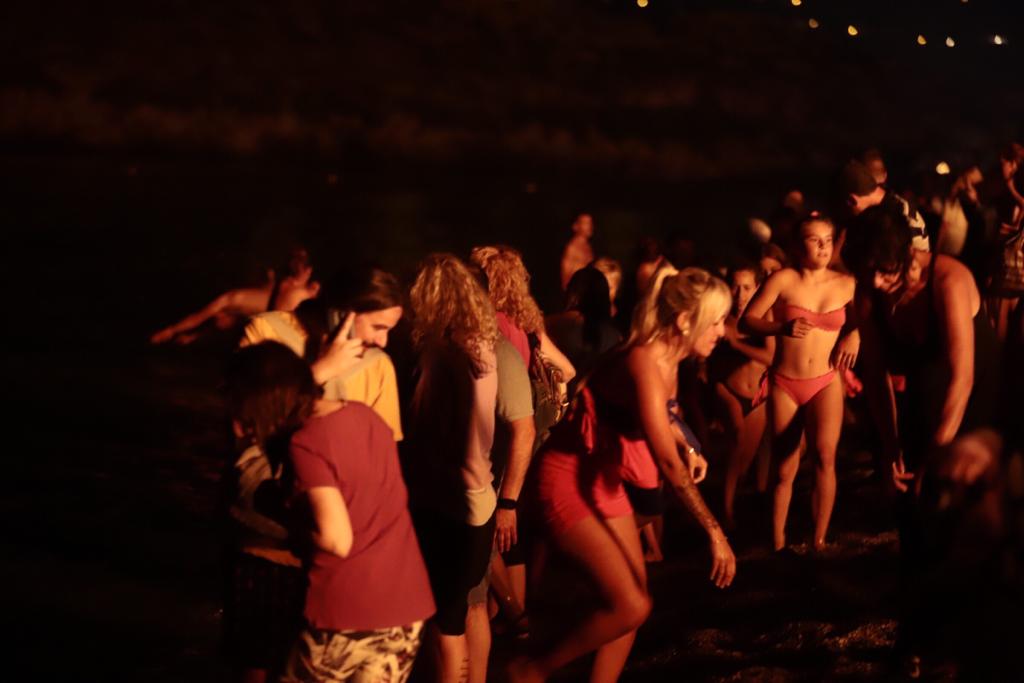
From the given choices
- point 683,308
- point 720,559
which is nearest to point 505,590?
point 720,559

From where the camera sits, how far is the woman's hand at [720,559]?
16.2 feet

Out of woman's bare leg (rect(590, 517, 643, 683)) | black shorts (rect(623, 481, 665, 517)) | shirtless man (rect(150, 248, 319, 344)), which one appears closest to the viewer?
woman's bare leg (rect(590, 517, 643, 683))

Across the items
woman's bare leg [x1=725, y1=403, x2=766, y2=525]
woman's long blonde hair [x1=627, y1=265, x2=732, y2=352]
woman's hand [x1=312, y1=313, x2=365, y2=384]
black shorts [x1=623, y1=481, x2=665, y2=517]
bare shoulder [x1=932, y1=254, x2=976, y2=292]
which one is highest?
bare shoulder [x1=932, y1=254, x2=976, y2=292]

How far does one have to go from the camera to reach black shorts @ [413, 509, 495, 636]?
520 centimetres

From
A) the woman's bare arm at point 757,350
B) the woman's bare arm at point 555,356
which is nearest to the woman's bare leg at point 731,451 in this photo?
the woman's bare arm at point 757,350

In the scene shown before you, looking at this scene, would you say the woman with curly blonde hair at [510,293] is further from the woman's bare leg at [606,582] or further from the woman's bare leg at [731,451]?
the woman's bare leg at [731,451]

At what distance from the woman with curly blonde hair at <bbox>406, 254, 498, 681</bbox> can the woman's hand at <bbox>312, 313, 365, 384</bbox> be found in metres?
0.71

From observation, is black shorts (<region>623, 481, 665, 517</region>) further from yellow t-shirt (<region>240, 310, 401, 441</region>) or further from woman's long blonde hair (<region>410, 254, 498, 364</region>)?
yellow t-shirt (<region>240, 310, 401, 441</region>)

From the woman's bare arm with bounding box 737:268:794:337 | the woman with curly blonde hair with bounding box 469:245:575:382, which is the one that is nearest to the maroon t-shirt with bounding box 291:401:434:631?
the woman with curly blonde hair with bounding box 469:245:575:382

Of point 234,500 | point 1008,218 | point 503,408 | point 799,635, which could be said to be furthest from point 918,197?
point 234,500

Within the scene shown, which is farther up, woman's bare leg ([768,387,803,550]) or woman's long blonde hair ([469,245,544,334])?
woman's long blonde hair ([469,245,544,334])

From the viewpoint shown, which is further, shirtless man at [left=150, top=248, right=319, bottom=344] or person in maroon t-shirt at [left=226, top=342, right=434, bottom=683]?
shirtless man at [left=150, top=248, right=319, bottom=344]

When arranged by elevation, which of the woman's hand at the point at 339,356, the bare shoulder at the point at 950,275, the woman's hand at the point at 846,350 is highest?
the bare shoulder at the point at 950,275

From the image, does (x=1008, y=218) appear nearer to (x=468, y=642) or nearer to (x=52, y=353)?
(x=468, y=642)
